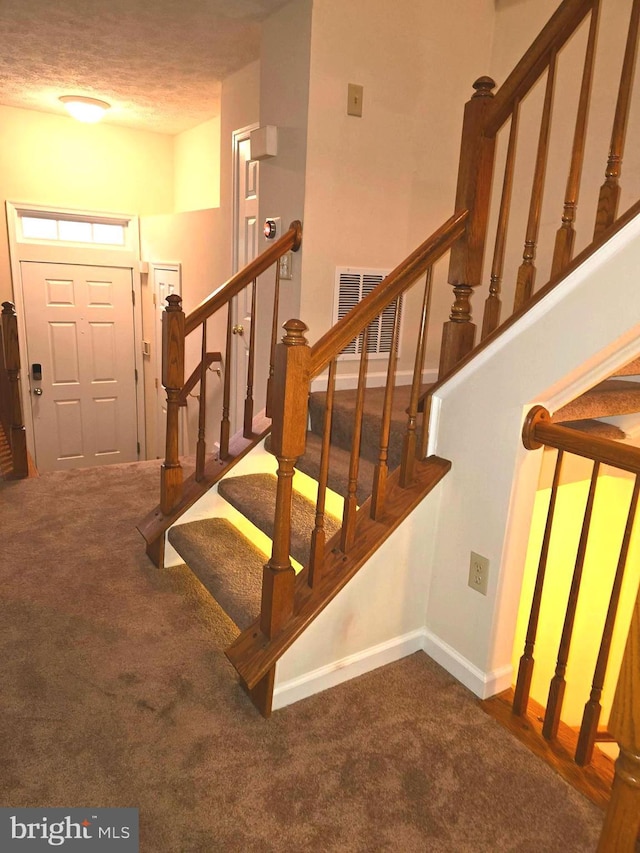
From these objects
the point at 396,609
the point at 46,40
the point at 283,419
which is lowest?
the point at 396,609

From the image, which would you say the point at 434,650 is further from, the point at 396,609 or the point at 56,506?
the point at 56,506

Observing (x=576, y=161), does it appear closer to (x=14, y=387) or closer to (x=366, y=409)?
(x=366, y=409)

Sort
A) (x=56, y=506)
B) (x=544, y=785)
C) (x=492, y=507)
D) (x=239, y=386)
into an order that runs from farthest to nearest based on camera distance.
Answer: (x=239, y=386) → (x=56, y=506) → (x=492, y=507) → (x=544, y=785)

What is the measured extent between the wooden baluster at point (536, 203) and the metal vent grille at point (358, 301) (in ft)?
3.82

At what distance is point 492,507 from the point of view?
6.23ft

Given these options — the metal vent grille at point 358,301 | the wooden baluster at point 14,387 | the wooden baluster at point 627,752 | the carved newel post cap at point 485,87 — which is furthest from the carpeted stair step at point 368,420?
the wooden baluster at point 14,387

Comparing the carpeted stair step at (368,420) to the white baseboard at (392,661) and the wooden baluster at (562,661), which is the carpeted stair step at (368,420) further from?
the wooden baluster at (562,661)

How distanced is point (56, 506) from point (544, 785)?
270cm

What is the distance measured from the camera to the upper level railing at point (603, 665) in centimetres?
75

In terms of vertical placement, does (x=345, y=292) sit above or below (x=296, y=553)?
above

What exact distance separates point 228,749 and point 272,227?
7.89ft

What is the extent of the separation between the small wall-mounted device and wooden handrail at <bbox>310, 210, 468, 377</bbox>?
52.6 inches

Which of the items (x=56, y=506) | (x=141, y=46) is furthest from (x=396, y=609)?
(x=141, y=46)

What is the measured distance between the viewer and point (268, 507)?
241cm
